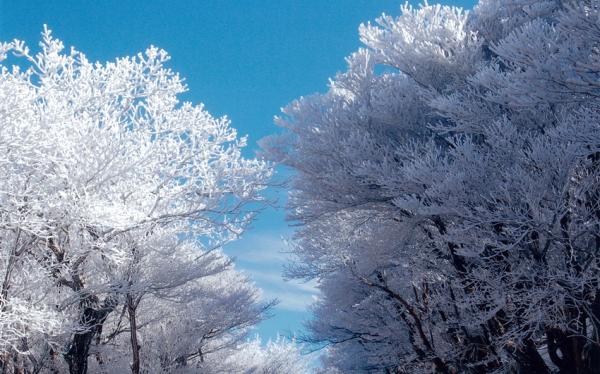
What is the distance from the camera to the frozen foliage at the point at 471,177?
632cm

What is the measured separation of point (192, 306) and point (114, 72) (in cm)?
871

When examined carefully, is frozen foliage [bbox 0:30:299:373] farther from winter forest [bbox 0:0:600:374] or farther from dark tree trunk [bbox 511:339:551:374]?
dark tree trunk [bbox 511:339:551:374]

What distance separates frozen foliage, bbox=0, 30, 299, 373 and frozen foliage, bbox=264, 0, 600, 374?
2074mm

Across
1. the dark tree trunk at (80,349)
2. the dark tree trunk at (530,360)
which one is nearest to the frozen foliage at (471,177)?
the dark tree trunk at (530,360)

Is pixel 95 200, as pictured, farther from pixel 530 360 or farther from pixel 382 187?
pixel 530 360

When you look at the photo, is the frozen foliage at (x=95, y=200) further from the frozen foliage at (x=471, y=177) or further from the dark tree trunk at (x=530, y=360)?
the dark tree trunk at (x=530, y=360)

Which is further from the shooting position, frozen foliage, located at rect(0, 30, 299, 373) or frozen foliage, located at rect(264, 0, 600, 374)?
frozen foliage, located at rect(0, 30, 299, 373)

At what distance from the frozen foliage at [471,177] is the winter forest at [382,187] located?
0.14 feet

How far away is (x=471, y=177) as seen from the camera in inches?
284

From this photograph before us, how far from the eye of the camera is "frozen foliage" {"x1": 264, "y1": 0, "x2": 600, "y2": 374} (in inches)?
249

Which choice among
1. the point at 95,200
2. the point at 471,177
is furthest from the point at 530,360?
the point at 95,200

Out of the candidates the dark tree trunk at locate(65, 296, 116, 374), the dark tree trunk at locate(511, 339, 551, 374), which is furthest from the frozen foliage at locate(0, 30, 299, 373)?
the dark tree trunk at locate(511, 339, 551, 374)

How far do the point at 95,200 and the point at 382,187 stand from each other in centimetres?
497

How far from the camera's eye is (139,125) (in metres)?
11.3
